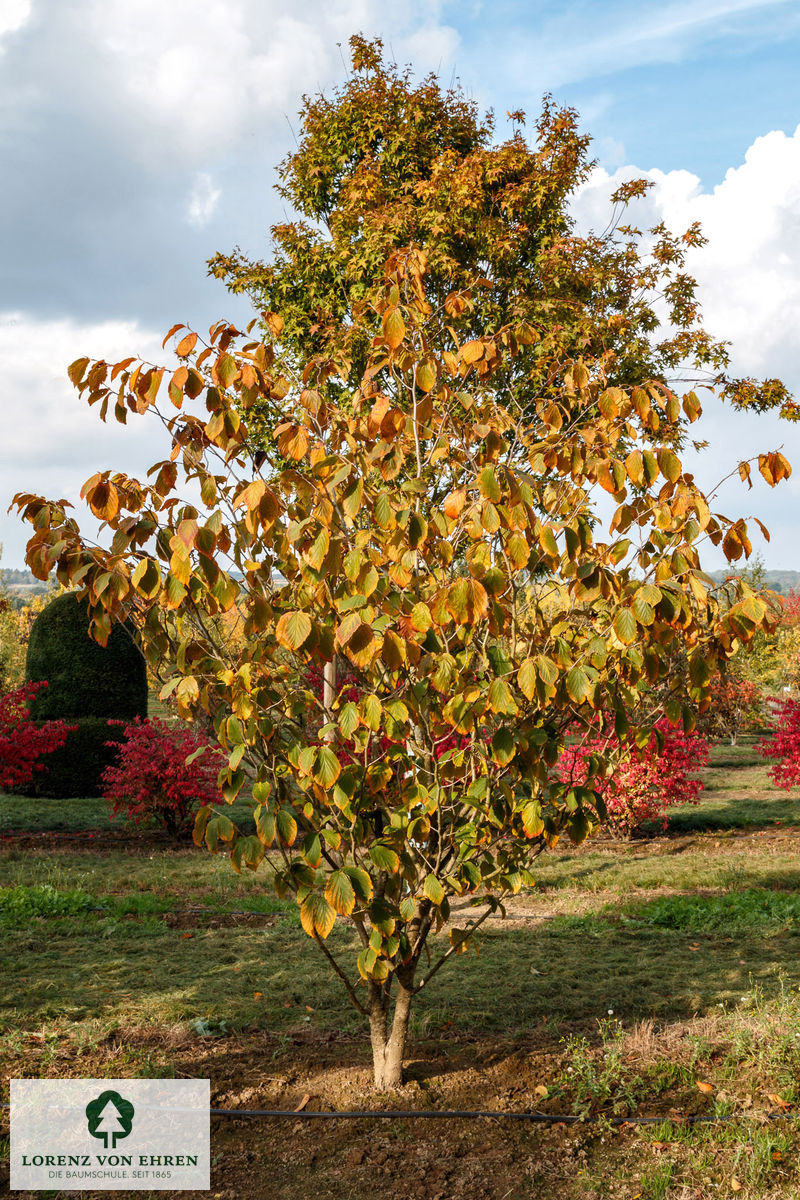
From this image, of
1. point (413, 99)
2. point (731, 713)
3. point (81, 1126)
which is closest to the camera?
point (81, 1126)

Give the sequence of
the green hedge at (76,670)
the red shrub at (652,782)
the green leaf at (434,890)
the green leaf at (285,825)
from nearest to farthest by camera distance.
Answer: the green leaf at (285,825) < the green leaf at (434,890) < the red shrub at (652,782) < the green hedge at (76,670)

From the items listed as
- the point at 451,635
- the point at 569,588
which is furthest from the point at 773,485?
the point at 451,635

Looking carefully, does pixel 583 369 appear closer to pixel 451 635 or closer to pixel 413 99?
pixel 451 635

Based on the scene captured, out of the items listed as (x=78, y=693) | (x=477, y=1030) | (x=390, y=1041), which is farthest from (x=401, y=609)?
(x=78, y=693)

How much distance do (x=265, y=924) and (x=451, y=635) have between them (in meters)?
4.05

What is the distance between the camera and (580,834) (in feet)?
9.75

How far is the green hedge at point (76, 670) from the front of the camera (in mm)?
12266

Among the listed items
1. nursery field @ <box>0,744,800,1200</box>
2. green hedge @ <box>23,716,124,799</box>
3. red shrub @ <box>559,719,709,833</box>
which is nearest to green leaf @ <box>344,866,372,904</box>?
nursery field @ <box>0,744,800,1200</box>

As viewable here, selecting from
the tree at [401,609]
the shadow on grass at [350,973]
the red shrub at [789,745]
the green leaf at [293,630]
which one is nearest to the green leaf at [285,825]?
the tree at [401,609]

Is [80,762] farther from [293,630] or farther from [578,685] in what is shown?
[578,685]

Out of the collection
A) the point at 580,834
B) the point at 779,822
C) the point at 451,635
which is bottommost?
the point at 779,822

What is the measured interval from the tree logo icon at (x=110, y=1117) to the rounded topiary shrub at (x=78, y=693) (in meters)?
9.38

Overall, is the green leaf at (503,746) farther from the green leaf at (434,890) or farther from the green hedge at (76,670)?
the green hedge at (76,670)

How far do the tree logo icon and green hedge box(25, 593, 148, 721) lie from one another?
9.69 metres
